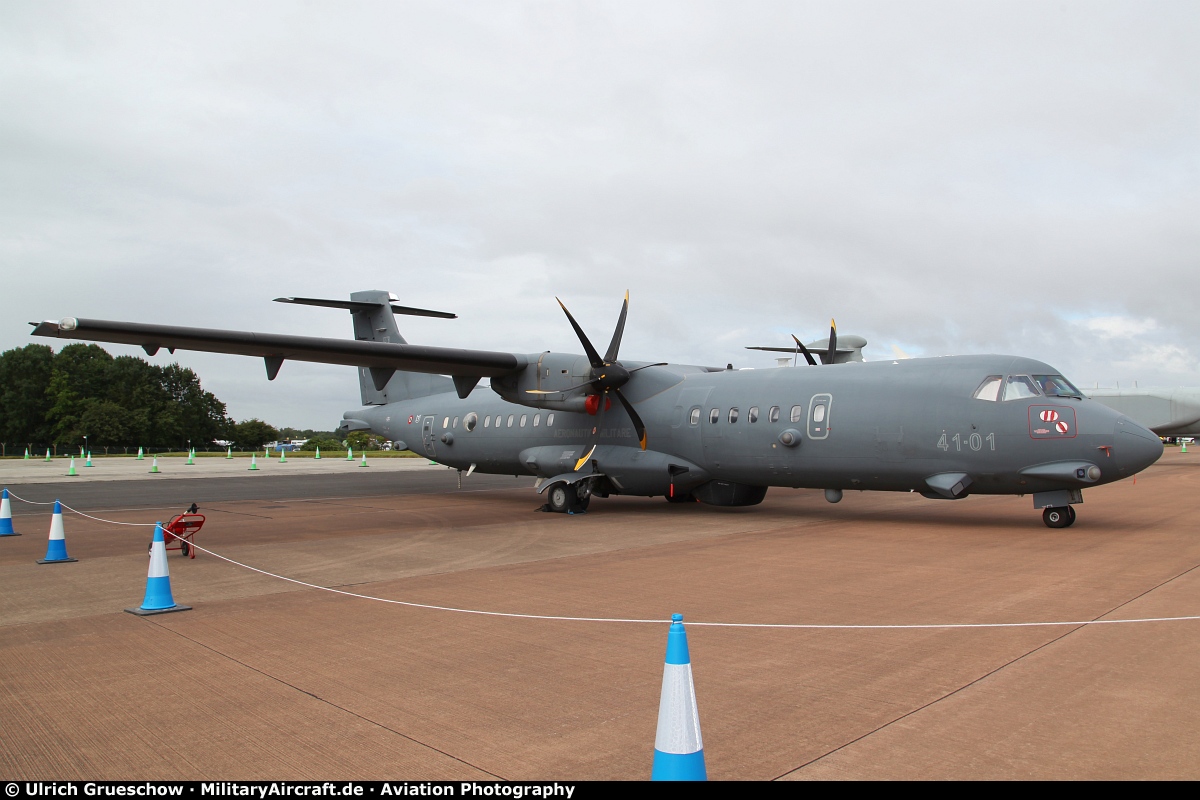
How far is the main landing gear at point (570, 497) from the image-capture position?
17.6 m

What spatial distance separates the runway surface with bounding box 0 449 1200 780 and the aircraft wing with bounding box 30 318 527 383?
367 cm

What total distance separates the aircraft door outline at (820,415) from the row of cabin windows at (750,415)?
4cm

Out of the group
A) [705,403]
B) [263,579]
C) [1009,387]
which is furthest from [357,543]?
[1009,387]

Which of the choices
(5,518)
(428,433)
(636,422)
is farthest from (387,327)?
(5,518)

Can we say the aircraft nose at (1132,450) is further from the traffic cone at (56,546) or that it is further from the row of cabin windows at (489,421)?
the traffic cone at (56,546)

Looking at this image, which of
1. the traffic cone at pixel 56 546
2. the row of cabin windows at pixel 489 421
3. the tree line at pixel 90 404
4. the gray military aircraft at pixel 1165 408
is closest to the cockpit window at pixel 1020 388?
the row of cabin windows at pixel 489 421

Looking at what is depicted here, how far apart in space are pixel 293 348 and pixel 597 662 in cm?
1171

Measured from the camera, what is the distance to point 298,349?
50.2ft

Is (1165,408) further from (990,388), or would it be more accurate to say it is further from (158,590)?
(158,590)

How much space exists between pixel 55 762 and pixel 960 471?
42.6 ft

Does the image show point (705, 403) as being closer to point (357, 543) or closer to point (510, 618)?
point (357, 543)

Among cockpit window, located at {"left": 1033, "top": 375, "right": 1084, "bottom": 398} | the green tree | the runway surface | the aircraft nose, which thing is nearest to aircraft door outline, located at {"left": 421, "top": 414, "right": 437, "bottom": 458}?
the runway surface

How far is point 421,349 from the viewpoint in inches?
635

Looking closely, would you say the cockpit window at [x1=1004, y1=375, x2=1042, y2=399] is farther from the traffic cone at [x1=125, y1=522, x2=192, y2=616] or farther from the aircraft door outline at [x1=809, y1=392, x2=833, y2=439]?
the traffic cone at [x1=125, y1=522, x2=192, y2=616]
